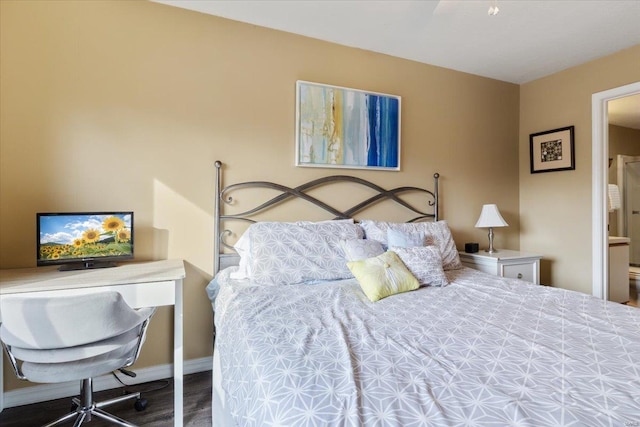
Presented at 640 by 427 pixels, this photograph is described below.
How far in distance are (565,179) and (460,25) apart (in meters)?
1.94

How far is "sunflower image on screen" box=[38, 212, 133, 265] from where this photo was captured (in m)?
1.79

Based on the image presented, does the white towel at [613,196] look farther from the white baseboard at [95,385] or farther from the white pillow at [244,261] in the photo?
the white baseboard at [95,385]

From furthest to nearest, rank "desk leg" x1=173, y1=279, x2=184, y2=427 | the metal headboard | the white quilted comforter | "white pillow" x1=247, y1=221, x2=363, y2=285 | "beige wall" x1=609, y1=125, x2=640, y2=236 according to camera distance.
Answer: "beige wall" x1=609, y1=125, x2=640, y2=236
the metal headboard
"white pillow" x1=247, y1=221, x2=363, y2=285
"desk leg" x1=173, y1=279, x2=184, y2=427
the white quilted comforter

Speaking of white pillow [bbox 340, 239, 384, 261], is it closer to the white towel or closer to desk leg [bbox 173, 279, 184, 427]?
desk leg [bbox 173, 279, 184, 427]

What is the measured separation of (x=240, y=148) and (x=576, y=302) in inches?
88.3

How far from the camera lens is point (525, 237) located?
361 centimetres

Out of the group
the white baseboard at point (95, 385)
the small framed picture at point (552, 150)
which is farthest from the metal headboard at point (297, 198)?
the small framed picture at point (552, 150)

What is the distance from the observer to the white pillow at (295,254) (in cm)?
198

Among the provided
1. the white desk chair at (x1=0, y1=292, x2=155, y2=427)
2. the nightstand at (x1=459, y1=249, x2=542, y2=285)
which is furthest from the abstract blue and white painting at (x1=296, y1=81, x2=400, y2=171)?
the white desk chair at (x1=0, y1=292, x2=155, y2=427)

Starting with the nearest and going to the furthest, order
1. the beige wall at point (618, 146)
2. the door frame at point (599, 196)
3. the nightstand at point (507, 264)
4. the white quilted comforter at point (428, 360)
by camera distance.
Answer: the white quilted comforter at point (428, 360)
the nightstand at point (507, 264)
the door frame at point (599, 196)
the beige wall at point (618, 146)

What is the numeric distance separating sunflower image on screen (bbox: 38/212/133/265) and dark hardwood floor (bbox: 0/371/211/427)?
0.85 m

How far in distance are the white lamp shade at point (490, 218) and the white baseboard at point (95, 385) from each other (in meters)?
2.62

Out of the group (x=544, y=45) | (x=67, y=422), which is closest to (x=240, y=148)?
(x=67, y=422)

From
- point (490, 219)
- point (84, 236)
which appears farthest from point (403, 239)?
point (84, 236)
